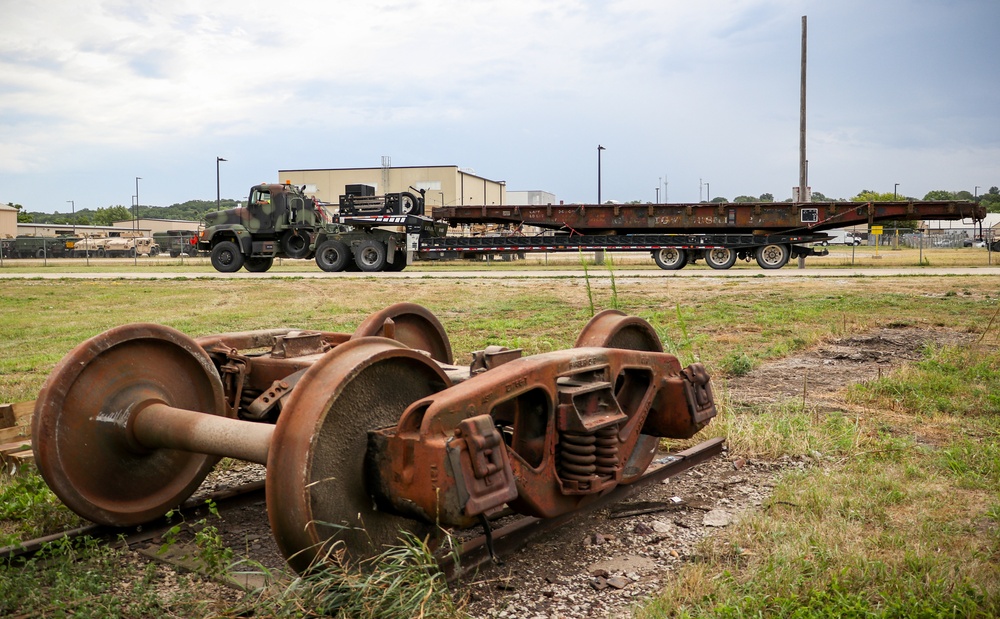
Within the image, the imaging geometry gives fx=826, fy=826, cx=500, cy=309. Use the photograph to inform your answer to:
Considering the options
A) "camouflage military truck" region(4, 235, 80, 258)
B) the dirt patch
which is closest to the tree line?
"camouflage military truck" region(4, 235, 80, 258)

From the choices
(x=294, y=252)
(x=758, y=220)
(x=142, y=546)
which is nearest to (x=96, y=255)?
(x=294, y=252)

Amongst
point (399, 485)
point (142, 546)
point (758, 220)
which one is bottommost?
point (142, 546)

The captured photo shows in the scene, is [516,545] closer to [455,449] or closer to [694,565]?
[694,565]

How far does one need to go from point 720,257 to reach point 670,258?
164 cm

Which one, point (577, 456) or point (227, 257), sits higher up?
point (227, 257)

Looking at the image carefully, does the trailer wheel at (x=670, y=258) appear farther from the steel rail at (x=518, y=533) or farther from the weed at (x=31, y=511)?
the weed at (x=31, y=511)

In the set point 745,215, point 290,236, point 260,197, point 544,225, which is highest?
point 260,197

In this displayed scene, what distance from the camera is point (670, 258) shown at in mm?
27906

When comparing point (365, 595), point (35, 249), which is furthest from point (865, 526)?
point (35, 249)

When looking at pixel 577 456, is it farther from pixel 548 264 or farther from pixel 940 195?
pixel 940 195

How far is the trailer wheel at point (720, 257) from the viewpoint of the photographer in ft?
89.9

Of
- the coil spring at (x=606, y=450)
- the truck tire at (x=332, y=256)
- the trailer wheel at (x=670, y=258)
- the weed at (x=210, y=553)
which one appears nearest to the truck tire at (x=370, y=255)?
the truck tire at (x=332, y=256)

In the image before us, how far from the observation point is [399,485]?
2.87 metres

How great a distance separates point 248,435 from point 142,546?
1003 mm
